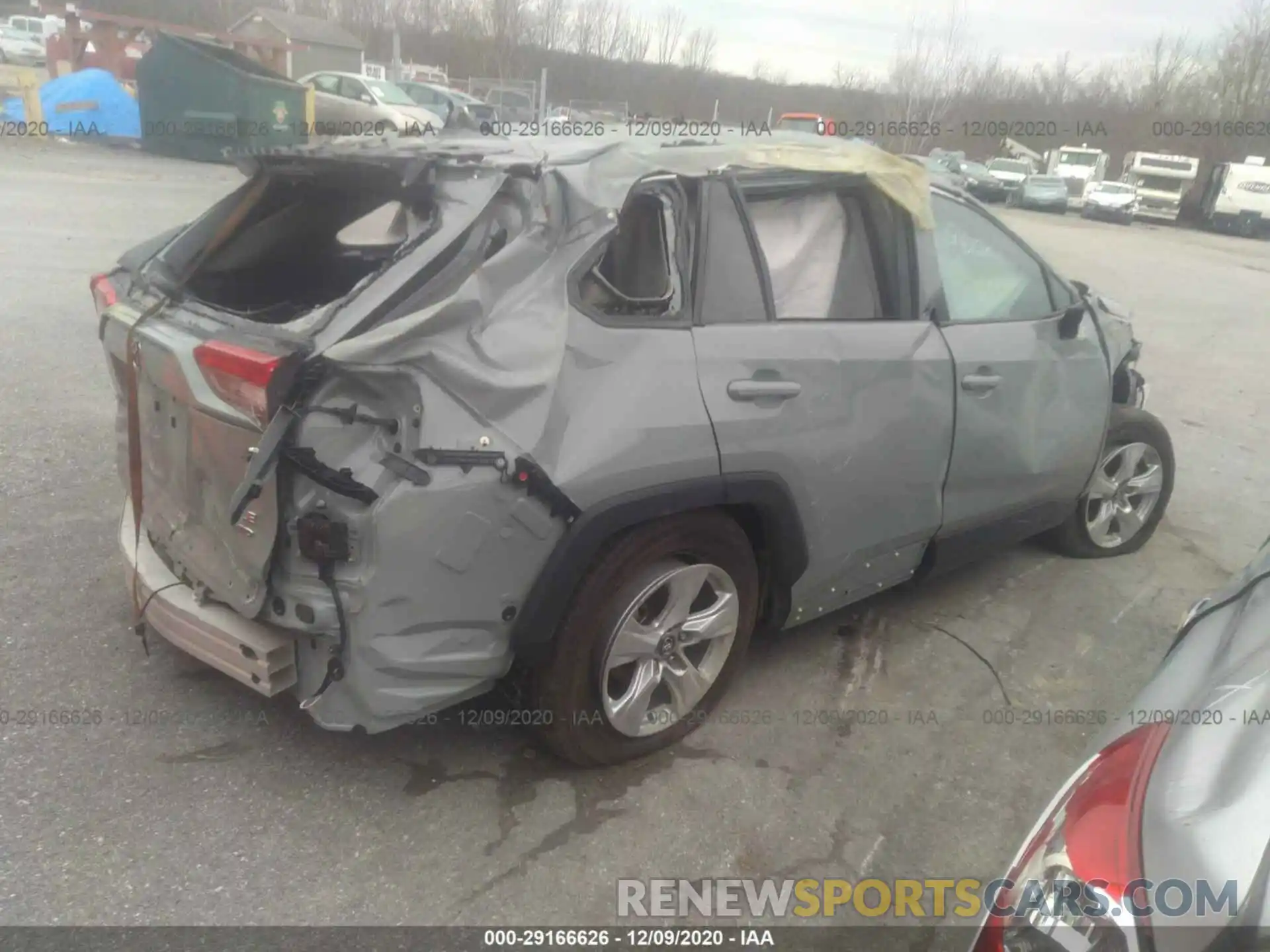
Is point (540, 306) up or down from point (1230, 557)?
up

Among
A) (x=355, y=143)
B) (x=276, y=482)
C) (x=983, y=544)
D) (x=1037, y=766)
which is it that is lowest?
(x=1037, y=766)

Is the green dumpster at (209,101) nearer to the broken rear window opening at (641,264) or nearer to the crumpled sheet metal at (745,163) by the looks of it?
the crumpled sheet metal at (745,163)

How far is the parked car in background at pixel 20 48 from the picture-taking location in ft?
120

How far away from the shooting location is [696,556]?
3.00 metres

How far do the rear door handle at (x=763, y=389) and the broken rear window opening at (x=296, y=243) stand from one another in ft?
Result: 3.58

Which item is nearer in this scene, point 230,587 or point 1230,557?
point 230,587

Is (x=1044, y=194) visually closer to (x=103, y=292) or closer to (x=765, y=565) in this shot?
(x=765, y=565)

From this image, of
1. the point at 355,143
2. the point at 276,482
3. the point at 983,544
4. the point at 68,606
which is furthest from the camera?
the point at 983,544

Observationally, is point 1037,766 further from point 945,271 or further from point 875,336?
point 945,271

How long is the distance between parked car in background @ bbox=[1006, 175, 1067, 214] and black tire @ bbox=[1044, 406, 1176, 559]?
33600mm

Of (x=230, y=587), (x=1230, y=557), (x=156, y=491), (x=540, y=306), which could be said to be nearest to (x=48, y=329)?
(x=156, y=491)

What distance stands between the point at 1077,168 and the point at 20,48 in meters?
43.4

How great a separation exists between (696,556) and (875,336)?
1001mm
